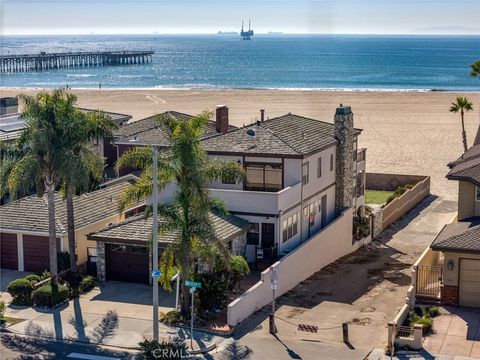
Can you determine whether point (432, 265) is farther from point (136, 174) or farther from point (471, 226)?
point (136, 174)

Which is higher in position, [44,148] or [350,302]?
[44,148]

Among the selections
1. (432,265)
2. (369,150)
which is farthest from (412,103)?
(432,265)

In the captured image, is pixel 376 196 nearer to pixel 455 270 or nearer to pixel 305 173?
pixel 305 173

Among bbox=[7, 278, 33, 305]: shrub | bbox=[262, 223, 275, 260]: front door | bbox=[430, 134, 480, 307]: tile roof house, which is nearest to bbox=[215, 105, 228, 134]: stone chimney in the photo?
bbox=[262, 223, 275, 260]: front door

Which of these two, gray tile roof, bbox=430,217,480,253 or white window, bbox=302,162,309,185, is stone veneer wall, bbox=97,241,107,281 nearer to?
white window, bbox=302,162,309,185

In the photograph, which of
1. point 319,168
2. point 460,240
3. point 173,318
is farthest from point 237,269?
point 319,168

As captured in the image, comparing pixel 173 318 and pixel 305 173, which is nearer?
pixel 173 318

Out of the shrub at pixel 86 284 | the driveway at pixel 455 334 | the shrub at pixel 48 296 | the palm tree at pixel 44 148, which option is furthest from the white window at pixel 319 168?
the shrub at pixel 48 296
